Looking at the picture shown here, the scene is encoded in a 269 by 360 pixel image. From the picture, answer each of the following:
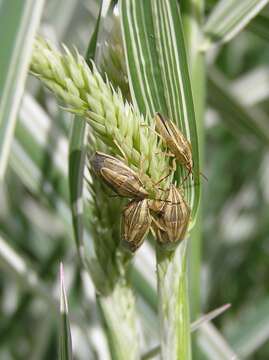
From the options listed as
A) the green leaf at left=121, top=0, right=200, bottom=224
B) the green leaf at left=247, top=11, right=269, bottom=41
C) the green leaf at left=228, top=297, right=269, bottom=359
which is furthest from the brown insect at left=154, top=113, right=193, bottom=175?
the green leaf at left=228, top=297, right=269, bottom=359

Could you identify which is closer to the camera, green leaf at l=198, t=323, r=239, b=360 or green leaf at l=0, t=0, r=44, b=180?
green leaf at l=0, t=0, r=44, b=180

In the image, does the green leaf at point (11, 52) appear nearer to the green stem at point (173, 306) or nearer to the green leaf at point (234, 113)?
the green stem at point (173, 306)

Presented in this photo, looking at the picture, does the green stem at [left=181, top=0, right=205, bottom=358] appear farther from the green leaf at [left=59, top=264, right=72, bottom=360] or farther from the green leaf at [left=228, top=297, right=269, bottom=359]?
the green leaf at [left=228, top=297, right=269, bottom=359]

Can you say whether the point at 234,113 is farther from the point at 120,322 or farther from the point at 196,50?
the point at 120,322

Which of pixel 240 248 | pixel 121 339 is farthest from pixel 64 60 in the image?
pixel 240 248

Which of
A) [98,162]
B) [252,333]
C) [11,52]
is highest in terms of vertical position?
[11,52]

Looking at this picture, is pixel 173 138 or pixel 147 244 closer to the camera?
pixel 173 138

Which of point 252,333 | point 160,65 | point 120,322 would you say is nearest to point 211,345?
point 252,333
